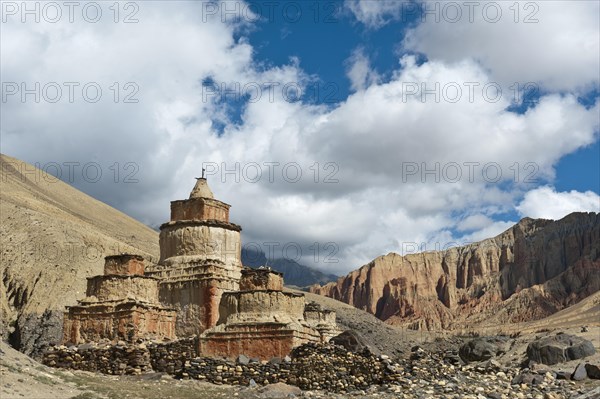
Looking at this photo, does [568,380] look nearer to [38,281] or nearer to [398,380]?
[398,380]

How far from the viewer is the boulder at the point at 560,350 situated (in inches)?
1206

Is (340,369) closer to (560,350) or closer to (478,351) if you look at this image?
(560,350)

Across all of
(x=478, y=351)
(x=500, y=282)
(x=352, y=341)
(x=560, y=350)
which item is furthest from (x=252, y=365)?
(x=500, y=282)

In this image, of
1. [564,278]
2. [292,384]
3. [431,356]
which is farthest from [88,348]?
[564,278]

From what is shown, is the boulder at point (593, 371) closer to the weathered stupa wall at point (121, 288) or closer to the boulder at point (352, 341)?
the boulder at point (352, 341)

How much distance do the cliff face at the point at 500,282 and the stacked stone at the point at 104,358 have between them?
132010mm

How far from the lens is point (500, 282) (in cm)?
18400

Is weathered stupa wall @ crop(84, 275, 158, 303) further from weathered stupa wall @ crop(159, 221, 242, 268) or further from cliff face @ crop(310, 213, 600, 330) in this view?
cliff face @ crop(310, 213, 600, 330)

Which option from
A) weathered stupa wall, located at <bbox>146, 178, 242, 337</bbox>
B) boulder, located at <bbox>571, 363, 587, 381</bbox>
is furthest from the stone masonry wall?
weathered stupa wall, located at <bbox>146, 178, 242, 337</bbox>

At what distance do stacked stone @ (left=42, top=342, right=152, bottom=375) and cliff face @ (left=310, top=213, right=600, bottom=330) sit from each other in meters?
132

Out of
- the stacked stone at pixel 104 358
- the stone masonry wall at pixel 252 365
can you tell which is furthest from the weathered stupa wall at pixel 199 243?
the stacked stone at pixel 104 358

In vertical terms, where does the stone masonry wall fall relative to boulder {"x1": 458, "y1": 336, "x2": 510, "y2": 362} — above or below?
below

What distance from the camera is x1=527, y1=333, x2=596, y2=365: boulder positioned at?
100ft

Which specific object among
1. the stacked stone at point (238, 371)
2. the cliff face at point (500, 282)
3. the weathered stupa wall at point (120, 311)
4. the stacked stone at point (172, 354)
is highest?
the cliff face at point (500, 282)
